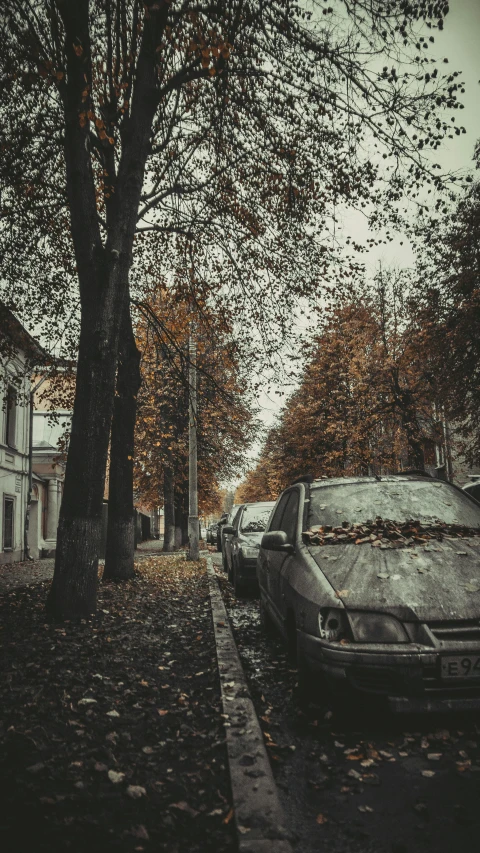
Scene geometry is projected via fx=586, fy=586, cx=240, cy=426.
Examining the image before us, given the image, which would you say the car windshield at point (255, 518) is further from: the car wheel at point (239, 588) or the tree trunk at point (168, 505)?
the tree trunk at point (168, 505)

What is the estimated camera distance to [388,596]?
362 centimetres

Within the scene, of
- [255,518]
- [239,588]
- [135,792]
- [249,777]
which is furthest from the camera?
[255,518]

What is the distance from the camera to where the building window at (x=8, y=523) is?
21.9 meters

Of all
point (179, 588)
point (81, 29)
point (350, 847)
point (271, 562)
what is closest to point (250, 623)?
point (271, 562)

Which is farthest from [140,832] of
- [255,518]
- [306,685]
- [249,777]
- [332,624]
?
[255,518]

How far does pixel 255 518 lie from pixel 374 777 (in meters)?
9.60

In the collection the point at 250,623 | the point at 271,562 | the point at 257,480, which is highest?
the point at 257,480

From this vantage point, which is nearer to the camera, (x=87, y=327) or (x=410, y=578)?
(x=410, y=578)

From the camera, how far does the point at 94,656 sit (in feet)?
18.0

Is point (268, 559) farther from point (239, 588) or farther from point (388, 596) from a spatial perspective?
point (239, 588)

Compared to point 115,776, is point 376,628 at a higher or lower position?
higher

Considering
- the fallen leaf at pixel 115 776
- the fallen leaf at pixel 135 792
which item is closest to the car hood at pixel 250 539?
the fallen leaf at pixel 115 776

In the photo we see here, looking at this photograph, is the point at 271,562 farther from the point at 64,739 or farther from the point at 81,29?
the point at 81,29

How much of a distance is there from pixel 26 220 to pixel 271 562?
29.0 ft
